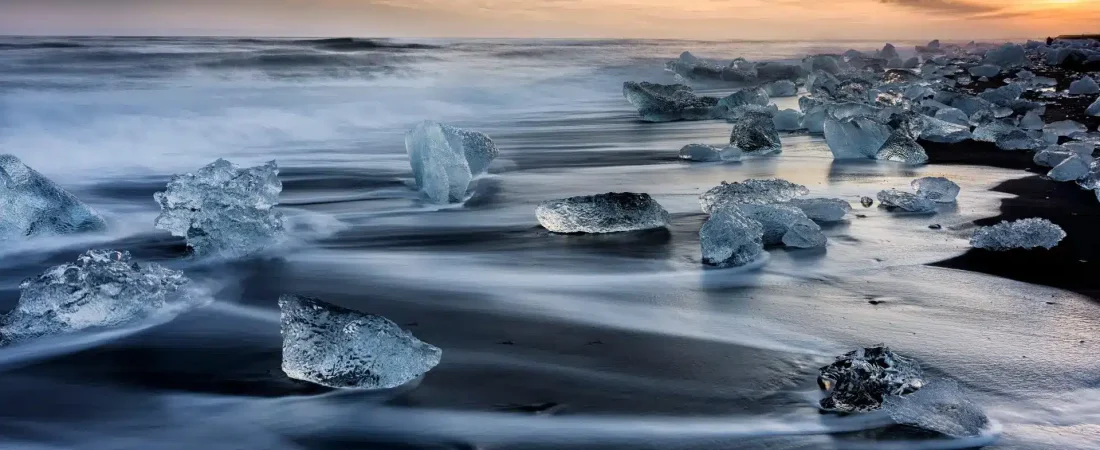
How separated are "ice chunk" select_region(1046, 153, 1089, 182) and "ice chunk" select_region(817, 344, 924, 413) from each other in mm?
3061

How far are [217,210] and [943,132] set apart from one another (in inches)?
199

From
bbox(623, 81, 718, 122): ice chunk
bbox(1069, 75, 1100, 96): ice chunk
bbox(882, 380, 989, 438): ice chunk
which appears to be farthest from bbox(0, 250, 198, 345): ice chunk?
bbox(1069, 75, 1100, 96): ice chunk

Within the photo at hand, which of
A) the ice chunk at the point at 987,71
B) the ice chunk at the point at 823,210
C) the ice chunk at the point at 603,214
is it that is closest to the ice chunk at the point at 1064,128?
the ice chunk at the point at 823,210

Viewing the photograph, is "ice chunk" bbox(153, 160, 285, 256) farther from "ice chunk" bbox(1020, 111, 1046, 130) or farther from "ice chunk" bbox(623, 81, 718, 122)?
"ice chunk" bbox(1020, 111, 1046, 130)

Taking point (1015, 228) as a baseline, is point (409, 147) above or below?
above

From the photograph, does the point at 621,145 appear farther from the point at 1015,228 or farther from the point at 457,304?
the point at 457,304

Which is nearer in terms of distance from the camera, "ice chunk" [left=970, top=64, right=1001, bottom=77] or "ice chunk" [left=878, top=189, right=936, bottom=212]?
"ice chunk" [left=878, top=189, right=936, bottom=212]

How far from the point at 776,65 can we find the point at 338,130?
39.8 feet

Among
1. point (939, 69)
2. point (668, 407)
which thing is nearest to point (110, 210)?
point (668, 407)

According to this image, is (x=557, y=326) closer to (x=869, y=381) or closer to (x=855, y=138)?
(x=869, y=381)

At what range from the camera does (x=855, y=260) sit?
8.50 ft

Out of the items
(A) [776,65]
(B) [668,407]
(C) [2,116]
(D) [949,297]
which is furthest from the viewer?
(A) [776,65]

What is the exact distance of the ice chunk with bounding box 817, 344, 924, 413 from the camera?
151cm

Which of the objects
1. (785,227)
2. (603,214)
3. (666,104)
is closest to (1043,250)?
(785,227)
